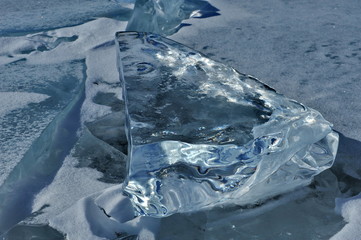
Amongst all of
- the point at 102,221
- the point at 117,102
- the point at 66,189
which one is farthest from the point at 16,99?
the point at 102,221

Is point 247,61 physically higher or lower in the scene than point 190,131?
lower

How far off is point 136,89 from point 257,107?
380mm

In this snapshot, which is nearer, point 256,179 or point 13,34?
point 256,179

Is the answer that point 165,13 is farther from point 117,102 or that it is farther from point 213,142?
point 213,142

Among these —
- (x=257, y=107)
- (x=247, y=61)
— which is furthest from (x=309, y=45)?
(x=257, y=107)

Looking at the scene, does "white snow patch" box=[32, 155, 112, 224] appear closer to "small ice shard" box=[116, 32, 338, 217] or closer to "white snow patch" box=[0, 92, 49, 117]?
"small ice shard" box=[116, 32, 338, 217]

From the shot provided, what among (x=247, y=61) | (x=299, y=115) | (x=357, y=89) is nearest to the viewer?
(x=299, y=115)

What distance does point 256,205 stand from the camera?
1190 millimetres

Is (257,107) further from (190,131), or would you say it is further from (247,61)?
(247,61)

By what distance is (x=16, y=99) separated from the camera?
172 cm

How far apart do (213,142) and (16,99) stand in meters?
0.91

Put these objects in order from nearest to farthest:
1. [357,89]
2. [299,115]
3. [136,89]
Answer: [299,115], [136,89], [357,89]

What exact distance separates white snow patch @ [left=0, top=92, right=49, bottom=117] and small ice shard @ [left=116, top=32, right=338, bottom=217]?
0.45m

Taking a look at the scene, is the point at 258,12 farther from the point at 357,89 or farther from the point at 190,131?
the point at 190,131
